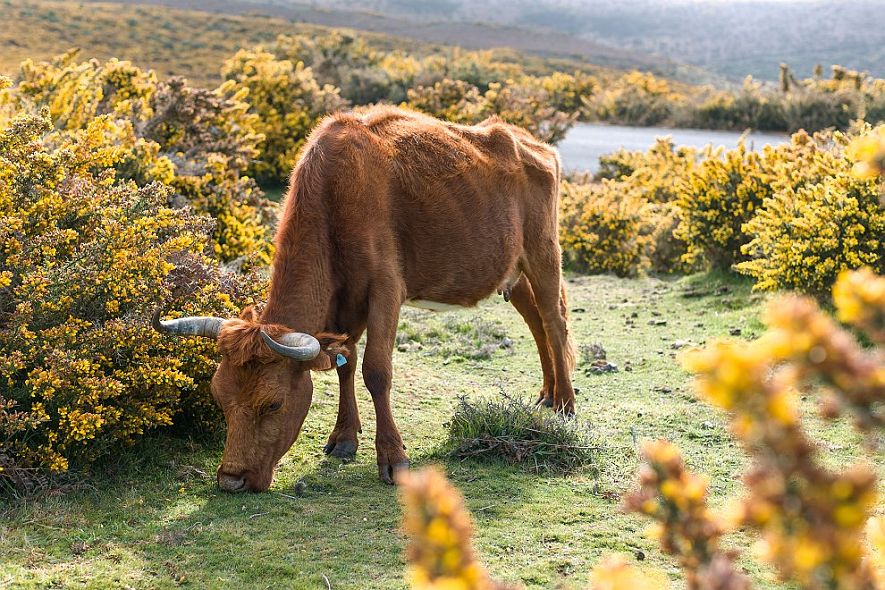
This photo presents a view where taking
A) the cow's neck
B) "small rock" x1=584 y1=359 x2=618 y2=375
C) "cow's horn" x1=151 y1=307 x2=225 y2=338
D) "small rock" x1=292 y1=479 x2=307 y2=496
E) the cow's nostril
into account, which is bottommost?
"small rock" x1=584 y1=359 x2=618 y2=375

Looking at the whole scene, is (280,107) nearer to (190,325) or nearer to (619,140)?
(619,140)

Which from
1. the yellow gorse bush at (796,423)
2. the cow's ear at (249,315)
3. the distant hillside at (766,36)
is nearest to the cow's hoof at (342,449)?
the cow's ear at (249,315)

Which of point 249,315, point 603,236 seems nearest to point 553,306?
point 249,315

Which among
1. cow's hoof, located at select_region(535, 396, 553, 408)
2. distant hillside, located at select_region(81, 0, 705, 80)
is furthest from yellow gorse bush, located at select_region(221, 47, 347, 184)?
distant hillside, located at select_region(81, 0, 705, 80)

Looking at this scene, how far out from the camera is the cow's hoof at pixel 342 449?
6.31m

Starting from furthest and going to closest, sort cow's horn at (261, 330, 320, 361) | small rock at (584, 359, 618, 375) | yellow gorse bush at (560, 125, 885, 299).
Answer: yellow gorse bush at (560, 125, 885, 299)
small rock at (584, 359, 618, 375)
cow's horn at (261, 330, 320, 361)

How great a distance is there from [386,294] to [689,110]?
116ft

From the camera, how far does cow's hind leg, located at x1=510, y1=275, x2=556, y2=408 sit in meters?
7.84

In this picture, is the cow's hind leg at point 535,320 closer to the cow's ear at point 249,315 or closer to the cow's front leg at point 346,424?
the cow's front leg at point 346,424

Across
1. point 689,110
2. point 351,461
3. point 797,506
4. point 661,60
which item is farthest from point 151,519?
point 661,60

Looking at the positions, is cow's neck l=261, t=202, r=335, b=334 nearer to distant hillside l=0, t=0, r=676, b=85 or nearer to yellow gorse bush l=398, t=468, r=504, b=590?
yellow gorse bush l=398, t=468, r=504, b=590

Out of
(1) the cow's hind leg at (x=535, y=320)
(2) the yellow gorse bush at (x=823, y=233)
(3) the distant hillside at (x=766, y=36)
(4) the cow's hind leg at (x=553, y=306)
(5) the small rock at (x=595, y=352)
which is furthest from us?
(3) the distant hillside at (x=766, y=36)

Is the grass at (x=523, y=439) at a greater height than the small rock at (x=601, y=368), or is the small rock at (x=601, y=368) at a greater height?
the grass at (x=523, y=439)

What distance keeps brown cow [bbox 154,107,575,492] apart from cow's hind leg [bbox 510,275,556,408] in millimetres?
225
